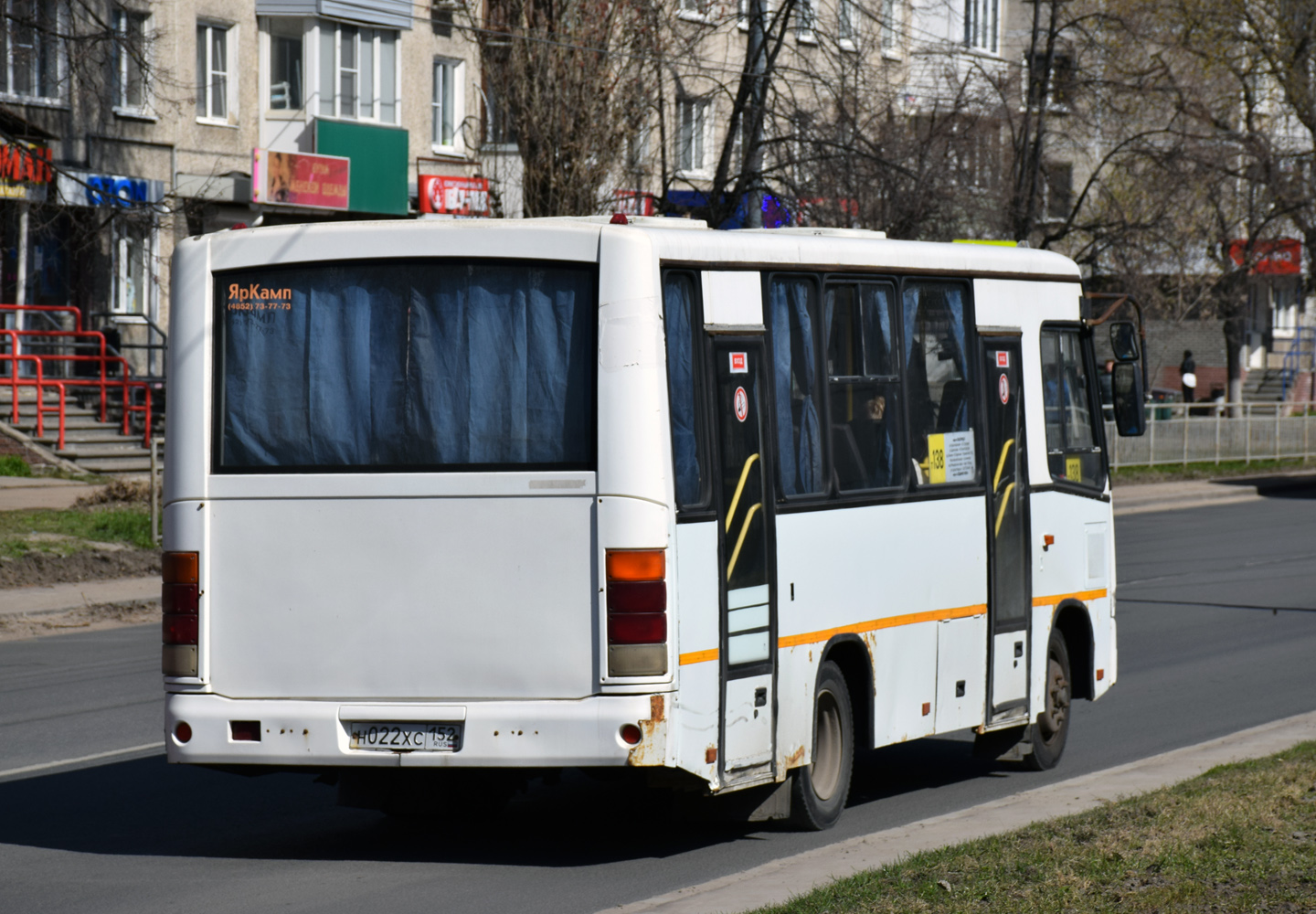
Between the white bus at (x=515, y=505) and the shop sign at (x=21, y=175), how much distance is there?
24.0m

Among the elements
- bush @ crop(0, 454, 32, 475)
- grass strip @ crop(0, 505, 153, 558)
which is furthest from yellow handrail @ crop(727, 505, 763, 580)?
bush @ crop(0, 454, 32, 475)

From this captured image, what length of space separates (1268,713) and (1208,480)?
26.5 m

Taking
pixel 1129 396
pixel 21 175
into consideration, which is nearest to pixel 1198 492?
pixel 21 175

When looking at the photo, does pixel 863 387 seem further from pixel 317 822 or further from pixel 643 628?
pixel 317 822

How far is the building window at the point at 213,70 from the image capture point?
1394 inches

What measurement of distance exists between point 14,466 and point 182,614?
21437mm

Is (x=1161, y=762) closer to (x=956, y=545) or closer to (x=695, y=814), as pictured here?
(x=956, y=545)

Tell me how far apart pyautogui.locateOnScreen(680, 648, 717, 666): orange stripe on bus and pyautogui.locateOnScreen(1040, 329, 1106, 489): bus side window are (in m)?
3.30

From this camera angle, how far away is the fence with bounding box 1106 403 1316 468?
38469 mm

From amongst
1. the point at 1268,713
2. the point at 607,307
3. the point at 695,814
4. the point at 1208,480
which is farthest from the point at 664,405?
the point at 1208,480

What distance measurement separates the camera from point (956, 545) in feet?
30.6

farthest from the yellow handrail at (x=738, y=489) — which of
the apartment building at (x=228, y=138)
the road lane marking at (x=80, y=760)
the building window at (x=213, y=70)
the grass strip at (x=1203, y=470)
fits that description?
the building window at (x=213, y=70)

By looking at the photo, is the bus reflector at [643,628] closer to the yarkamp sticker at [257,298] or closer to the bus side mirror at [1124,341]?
the yarkamp sticker at [257,298]

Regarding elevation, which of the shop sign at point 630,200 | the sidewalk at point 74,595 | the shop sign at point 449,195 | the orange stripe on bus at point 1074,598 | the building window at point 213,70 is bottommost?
the sidewalk at point 74,595
